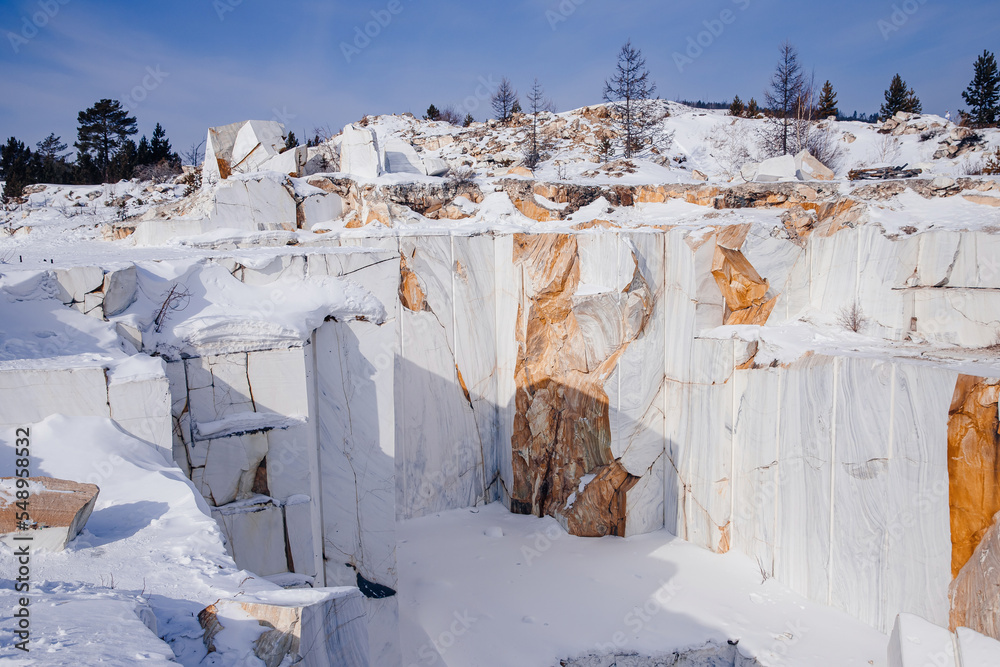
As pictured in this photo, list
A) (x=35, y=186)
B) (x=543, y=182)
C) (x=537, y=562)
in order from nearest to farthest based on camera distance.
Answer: (x=537, y=562), (x=543, y=182), (x=35, y=186)

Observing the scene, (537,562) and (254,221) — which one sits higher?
(254,221)

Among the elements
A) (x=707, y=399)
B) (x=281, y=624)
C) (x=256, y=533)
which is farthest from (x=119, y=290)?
(x=707, y=399)

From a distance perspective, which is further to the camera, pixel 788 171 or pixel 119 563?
pixel 788 171

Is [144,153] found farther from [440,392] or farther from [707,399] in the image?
[707,399]

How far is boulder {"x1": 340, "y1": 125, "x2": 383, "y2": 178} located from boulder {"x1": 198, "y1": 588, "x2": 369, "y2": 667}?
284 inches

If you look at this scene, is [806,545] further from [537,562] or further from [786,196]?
[786,196]

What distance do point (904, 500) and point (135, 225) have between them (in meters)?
8.36

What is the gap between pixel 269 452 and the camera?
3.35 m

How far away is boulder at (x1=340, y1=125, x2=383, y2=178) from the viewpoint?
838cm

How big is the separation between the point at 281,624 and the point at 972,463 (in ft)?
13.9

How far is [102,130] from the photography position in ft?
51.4

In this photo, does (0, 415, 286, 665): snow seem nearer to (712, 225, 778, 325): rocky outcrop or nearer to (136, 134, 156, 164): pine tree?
(712, 225, 778, 325): rocky outcrop

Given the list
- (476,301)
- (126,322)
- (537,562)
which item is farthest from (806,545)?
(126,322)

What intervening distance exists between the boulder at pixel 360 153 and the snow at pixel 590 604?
494 centimetres
